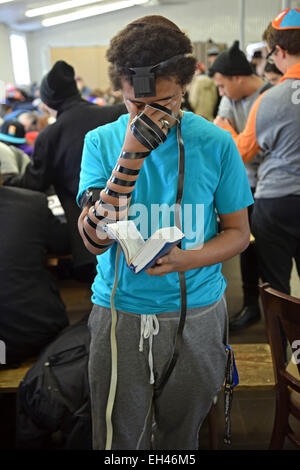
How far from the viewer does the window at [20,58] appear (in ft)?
42.2

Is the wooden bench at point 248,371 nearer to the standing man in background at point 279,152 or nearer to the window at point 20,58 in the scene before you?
the standing man in background at point 279,152

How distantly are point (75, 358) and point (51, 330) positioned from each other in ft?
0.77

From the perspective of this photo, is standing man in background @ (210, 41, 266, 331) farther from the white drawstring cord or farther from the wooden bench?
the white drawstring cord

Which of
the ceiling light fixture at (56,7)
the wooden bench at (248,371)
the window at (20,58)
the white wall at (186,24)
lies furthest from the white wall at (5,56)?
the wooden bench at (248,371)

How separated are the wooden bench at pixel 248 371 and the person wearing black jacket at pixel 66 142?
22.9 inches

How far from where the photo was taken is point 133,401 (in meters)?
1.12

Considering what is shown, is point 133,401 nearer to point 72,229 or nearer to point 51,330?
point 51,330

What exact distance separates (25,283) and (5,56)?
497 inches

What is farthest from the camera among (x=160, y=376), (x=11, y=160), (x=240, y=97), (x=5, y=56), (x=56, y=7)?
(x=5, y=56)

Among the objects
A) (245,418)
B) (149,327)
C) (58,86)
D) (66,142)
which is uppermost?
(58,86)

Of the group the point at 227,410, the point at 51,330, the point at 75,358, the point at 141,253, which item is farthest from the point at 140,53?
the point at 51,330

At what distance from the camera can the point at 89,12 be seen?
1176 centimetres

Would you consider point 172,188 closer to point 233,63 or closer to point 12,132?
point 233,63

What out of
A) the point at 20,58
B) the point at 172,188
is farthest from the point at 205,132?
the point at 20,58
